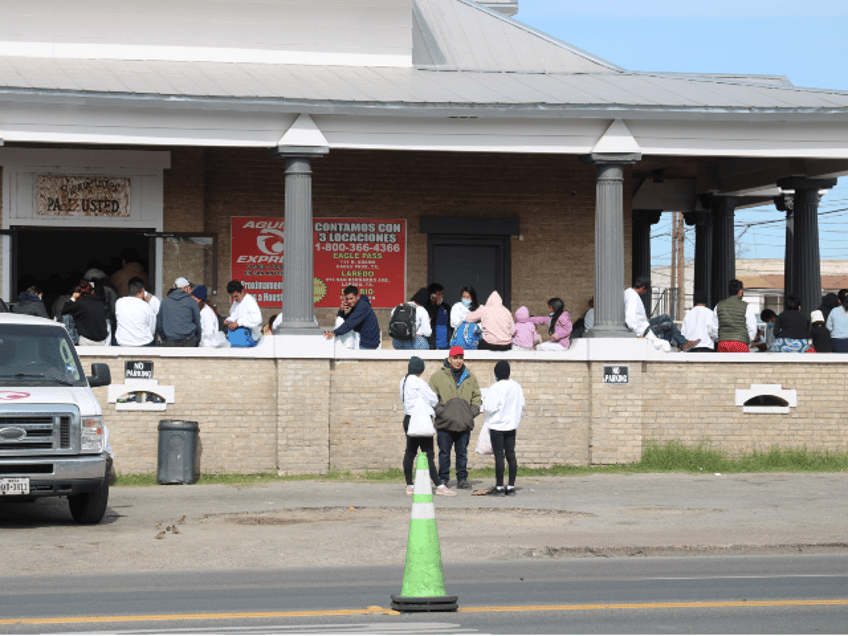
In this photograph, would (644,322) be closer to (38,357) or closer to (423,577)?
(38,357)

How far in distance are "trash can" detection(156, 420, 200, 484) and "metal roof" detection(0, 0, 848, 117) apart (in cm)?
431

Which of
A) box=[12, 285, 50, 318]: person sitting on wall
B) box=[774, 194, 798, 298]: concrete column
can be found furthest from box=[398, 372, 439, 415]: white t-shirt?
box=[774, 194, 798, 298]: concrete column

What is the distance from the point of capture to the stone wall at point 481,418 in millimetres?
16719

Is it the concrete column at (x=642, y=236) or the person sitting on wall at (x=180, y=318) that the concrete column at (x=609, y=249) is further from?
the concrete column at (x=642, y=236)

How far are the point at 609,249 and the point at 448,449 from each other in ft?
13.7

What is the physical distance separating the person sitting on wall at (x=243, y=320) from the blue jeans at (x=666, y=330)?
5.60 m

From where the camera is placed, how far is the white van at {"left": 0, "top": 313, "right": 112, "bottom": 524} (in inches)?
462

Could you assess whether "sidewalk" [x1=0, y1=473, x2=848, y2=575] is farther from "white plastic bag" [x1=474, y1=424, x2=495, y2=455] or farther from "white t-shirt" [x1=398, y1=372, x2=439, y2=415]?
"white t-shirt" [x1=398, y1=372, x2=439, y2=415]

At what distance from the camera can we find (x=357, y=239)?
67.3 ft

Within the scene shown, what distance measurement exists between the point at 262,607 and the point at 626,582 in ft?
9.12

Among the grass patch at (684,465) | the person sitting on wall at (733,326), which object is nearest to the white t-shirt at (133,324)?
the grass patch at (684,465)

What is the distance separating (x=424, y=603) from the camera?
797 centimetres

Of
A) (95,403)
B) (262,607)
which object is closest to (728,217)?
(95,403)

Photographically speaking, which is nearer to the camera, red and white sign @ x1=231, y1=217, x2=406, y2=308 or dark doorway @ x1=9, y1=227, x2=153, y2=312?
dark doorway @ x1=9, y1=227, x2=153, y2=312
